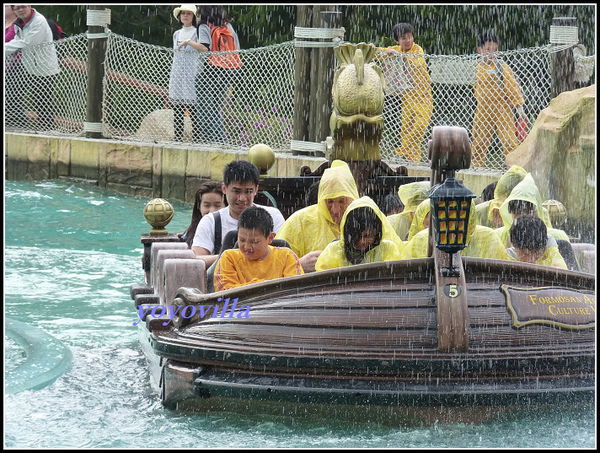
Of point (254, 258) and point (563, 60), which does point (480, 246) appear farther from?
point (563, 60)

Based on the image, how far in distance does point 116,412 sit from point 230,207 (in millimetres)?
1351

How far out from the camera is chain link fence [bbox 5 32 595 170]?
9227 millimetres

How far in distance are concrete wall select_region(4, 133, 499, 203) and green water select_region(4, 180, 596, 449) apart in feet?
7.37

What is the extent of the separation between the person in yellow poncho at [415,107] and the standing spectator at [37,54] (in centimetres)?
461

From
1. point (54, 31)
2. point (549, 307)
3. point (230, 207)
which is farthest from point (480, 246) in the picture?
point (54, 31)

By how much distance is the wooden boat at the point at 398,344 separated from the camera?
13.7 ft

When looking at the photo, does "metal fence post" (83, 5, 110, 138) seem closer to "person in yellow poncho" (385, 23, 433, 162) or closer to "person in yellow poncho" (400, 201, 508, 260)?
"person in yellow poncho" (385, 23, 433, 162)

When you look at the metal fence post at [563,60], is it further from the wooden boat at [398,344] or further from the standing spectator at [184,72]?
the wooden boat at [398,344]

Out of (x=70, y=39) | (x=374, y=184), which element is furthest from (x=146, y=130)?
(x=374, y=184)

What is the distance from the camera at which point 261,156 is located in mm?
6512

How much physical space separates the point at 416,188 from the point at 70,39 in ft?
24.2

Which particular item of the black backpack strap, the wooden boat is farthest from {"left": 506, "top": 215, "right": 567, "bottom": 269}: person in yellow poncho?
the black backpack strap

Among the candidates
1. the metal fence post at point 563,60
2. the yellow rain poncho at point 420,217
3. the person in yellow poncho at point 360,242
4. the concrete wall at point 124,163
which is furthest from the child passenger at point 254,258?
the concrete wall at point 124,163

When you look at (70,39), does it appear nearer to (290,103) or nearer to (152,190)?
(152,190)
